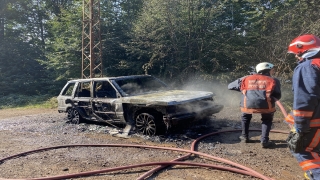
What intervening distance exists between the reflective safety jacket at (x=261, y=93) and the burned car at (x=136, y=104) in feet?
3.93

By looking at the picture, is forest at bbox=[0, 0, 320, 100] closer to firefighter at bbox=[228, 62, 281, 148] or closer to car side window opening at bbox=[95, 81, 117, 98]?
firefighter at bbox=[228, 62, 281, 148]

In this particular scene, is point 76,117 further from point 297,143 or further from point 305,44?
point 305,44

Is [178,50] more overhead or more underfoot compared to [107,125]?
more overhead

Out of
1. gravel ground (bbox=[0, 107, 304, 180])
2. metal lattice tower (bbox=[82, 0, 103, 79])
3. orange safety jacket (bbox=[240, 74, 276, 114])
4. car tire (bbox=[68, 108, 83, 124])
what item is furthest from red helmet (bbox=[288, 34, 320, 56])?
metal lattice tower (bbox=[82, 0, 103, 79])

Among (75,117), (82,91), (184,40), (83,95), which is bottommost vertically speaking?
(75,117)

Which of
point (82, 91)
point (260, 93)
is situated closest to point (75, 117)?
point (82, 91)

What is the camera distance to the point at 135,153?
5.16 m

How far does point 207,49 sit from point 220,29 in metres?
1.50

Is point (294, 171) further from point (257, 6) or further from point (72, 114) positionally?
point (257, 6)

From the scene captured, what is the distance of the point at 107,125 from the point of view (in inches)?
308

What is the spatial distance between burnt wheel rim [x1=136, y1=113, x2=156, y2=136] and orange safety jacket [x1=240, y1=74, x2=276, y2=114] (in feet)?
6.92

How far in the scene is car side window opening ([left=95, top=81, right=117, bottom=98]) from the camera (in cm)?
764

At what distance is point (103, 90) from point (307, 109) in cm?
587

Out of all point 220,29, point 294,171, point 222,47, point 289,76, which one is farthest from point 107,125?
point 220,29
